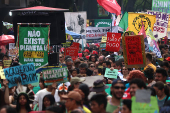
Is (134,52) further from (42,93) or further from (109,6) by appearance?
(109,6)

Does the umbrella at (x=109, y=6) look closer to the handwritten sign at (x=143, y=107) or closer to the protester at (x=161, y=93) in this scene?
the protester at (x=161, y=93)

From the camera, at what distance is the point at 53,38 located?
975 cm

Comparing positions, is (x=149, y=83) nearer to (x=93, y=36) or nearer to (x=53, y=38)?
(x=53, y=38)

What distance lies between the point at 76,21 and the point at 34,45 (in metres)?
10.3

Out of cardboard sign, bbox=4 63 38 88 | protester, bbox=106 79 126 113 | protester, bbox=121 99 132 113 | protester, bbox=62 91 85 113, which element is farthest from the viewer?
cardboard sign, bbox=4 63 38 88

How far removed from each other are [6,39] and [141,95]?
46.6 ft

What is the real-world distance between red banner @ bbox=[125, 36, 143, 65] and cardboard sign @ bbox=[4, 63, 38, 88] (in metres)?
2.30

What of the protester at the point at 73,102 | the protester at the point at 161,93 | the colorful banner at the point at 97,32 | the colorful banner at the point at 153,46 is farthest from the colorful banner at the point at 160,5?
the protester at the point at 73,102

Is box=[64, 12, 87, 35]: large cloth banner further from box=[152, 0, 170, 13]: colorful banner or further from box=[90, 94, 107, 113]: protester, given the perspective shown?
box=[90, 94, 107, 113]: protester

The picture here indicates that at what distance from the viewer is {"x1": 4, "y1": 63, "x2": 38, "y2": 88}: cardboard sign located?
742 cm

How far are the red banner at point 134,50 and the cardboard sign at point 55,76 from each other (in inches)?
70.8

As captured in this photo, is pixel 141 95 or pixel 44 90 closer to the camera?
pixel 141 95

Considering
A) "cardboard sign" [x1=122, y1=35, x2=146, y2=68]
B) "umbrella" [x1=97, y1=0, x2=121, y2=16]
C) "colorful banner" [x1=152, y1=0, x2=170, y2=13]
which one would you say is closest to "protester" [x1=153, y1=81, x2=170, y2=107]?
"cardboard sign" [x1=122, y1=35, x2=146, y2=68]

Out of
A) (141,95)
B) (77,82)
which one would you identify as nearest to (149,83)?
(77,82)
